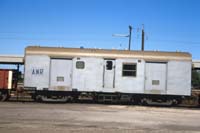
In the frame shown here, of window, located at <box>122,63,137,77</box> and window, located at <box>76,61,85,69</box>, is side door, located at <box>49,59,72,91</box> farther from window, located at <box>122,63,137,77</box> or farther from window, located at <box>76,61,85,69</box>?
window, located at <box>122,63,137,77</box>

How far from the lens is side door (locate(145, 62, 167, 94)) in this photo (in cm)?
2462

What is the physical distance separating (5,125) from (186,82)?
1508 cm

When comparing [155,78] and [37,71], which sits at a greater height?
[37,71]

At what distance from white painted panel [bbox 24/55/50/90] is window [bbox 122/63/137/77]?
5.00 metres

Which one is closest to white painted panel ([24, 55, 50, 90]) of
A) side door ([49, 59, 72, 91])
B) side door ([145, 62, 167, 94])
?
side door ([49, 59, 72, 91])

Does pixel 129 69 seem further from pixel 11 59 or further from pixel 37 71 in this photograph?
pixel 11 59

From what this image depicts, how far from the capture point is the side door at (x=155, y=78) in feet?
80.8

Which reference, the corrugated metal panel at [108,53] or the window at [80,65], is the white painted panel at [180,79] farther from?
the window at [80,65]

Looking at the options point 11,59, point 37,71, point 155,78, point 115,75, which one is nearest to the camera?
point 115,75

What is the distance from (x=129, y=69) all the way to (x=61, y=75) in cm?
447

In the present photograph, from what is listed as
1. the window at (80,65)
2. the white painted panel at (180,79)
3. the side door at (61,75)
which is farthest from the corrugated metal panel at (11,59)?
the white painted panel at (180,79)

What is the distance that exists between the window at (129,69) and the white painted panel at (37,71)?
5.00 metres

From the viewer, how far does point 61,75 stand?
24750 millimetres

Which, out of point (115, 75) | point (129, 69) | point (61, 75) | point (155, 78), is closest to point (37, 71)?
point (61, 75)
